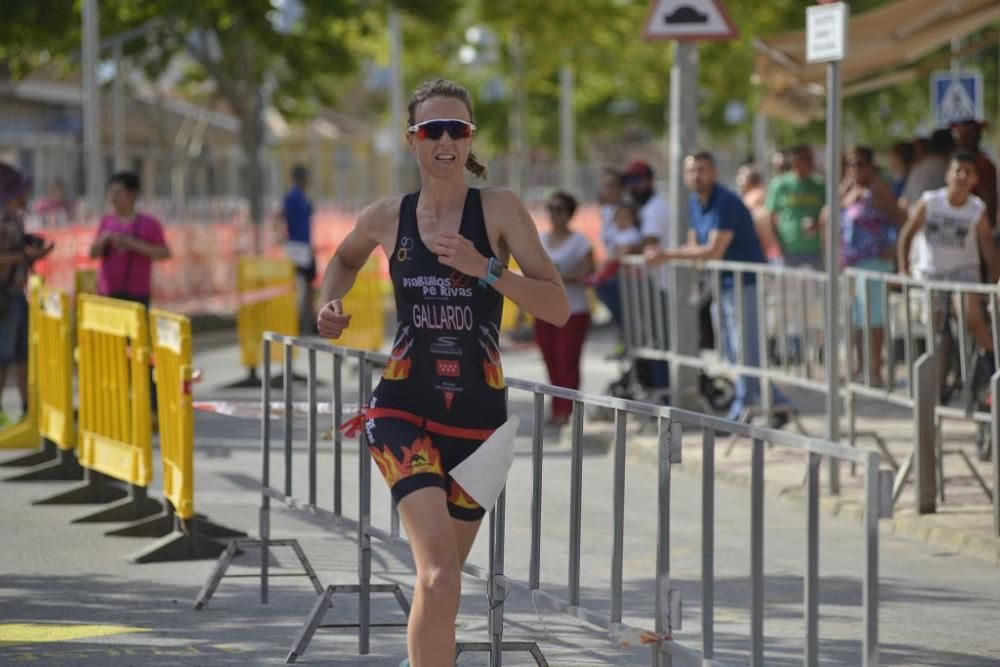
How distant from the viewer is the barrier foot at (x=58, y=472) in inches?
492

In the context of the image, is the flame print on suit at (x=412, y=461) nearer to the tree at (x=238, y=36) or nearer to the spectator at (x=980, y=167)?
the spectator at (x=980, y=167)

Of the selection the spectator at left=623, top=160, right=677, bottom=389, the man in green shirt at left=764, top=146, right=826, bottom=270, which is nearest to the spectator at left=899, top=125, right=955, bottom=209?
the man in green shirt at left=764, top=146, right=826, bottom=270

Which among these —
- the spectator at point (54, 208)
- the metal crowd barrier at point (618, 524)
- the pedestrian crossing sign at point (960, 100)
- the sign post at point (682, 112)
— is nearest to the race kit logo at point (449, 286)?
the metal crowd barrier at point (618, 524)

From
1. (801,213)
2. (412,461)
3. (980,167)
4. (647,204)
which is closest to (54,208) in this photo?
(647,204)

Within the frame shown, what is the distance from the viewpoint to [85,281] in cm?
1566

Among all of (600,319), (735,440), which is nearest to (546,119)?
(600,319)

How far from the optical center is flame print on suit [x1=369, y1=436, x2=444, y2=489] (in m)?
6.00

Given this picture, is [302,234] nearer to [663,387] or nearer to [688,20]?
[663,387]

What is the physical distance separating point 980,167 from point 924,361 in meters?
4.38

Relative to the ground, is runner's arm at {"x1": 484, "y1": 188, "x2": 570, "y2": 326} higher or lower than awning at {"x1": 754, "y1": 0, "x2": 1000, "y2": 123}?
lower

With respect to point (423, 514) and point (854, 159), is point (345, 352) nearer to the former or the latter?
point (423, 514)

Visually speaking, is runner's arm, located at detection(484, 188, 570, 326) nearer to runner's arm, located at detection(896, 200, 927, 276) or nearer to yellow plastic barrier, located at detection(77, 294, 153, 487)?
Answer: yellow plastic barrier, located at detection(77, 294, 153, 487)

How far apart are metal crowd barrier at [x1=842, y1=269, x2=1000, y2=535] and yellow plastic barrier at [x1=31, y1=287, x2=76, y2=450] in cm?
445

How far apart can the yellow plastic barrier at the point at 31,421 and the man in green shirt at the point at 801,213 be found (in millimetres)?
7099
